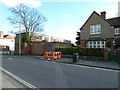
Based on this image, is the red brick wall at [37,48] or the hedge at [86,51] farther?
the red brick wall at [37,48]

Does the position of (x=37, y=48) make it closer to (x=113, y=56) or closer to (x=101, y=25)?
(x=101, y=25)

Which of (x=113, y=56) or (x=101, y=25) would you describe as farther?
(x=101, y=25)

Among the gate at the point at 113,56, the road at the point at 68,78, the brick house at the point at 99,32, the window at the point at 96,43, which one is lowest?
the road at the point at 68,78

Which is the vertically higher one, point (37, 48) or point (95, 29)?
point (95, 29)

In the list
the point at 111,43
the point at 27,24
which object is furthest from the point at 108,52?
the point at 27,24

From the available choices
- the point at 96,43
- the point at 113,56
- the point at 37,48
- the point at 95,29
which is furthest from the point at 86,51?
the point at 37,48

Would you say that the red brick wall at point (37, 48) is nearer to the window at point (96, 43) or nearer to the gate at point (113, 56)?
the window at point (96, 43)

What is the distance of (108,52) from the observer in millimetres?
14148

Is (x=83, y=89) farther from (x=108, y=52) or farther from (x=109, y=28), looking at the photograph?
(x=109, y=28)

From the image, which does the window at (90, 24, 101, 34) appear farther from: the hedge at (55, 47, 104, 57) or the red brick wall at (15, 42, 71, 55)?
the hedge at (55, 47, 104, 57)

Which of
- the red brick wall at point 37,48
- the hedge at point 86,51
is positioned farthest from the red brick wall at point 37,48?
the hedge at point 86,51

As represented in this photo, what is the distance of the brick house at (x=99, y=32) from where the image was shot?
2150cm

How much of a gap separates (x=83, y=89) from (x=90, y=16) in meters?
23.1

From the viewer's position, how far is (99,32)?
2352 cm
